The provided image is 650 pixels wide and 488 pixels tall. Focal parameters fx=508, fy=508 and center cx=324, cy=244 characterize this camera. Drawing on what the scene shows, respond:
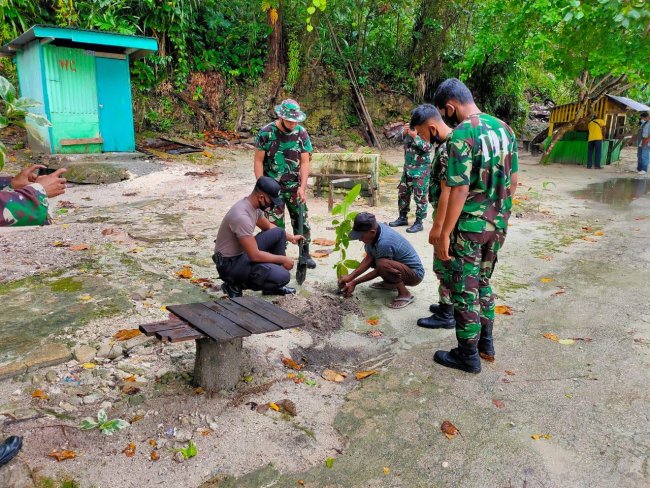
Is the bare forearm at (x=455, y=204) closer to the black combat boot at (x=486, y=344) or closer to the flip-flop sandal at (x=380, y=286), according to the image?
the black combat boot at (x=486, y=344)

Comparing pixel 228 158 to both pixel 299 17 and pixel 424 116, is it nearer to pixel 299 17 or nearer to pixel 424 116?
pixel 299 17

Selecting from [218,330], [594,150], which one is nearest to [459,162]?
[218,330]

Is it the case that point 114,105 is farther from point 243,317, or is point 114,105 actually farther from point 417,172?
point 243,317

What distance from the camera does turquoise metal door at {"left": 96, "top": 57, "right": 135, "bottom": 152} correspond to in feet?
37.2

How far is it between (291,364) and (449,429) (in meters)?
1.16

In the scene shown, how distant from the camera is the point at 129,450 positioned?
256cm

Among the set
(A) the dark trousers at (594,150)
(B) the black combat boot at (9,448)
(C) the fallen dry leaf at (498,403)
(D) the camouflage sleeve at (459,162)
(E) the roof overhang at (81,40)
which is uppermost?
(E) the roof overhang at (81,40)

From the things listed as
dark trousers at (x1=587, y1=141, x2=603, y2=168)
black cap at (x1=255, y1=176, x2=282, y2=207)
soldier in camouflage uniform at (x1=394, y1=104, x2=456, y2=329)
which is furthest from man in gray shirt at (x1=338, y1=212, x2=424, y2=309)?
dark trousers at (x1=587, y1=141, x2=603, y2=168)

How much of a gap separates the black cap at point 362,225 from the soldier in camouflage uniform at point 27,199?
240cm

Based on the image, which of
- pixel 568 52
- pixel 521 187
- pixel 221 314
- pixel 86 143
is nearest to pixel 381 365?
pixel 221 314

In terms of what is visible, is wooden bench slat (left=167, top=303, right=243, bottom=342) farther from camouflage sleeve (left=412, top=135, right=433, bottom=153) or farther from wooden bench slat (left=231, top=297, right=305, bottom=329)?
camouflage sleeve (left=412, top=135, right=433, bottom=153)

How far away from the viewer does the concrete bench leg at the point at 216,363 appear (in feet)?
9.89

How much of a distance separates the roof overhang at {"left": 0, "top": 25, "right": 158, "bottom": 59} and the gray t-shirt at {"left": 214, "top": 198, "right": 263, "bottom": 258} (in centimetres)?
803

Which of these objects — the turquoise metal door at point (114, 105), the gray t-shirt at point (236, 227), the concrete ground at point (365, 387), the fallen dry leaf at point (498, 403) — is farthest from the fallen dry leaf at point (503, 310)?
the turquoise metal door at point (114, 105)
